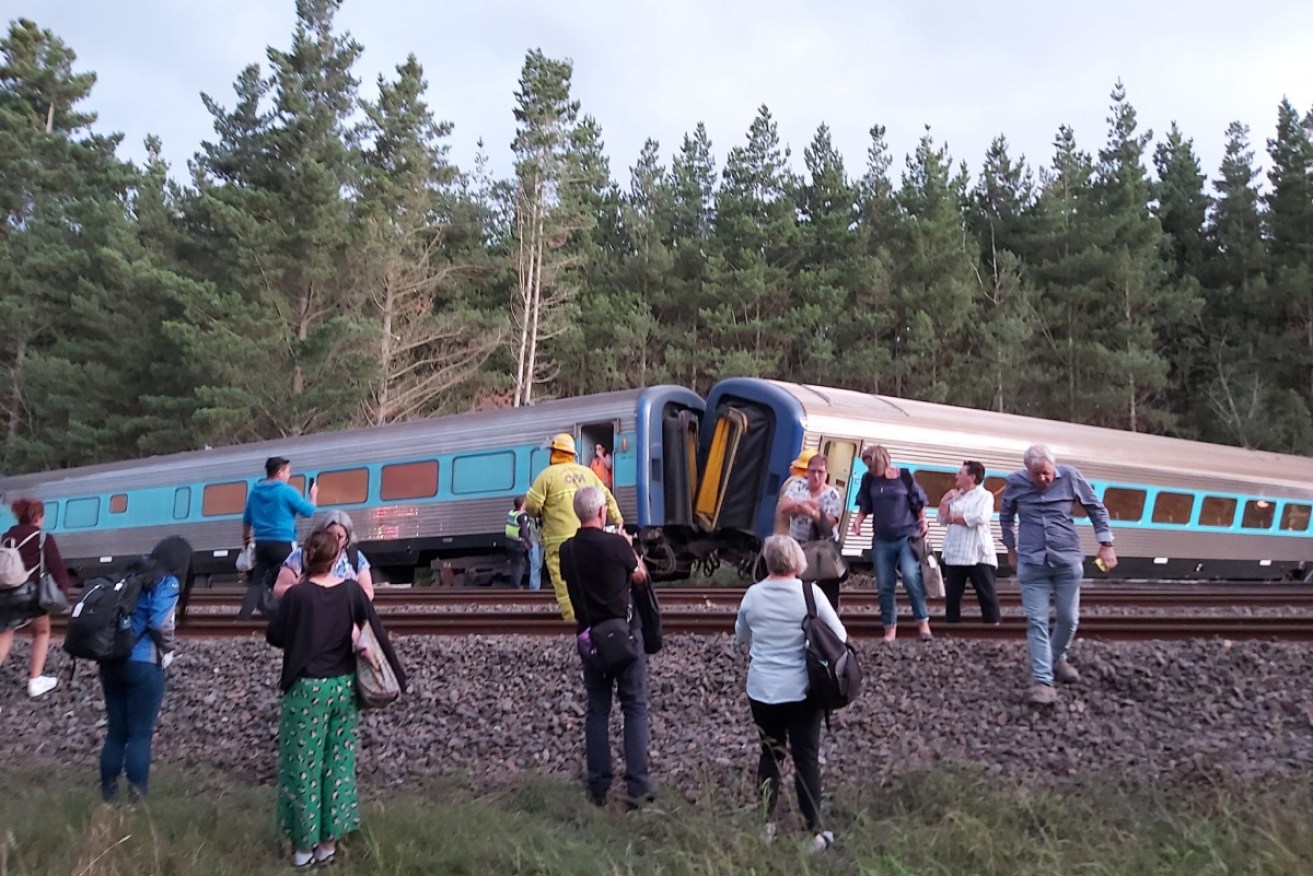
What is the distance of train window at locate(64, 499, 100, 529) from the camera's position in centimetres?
2108

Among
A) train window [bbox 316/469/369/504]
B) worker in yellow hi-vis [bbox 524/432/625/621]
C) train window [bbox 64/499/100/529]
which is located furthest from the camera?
train window [bbox 64/499/100/529]

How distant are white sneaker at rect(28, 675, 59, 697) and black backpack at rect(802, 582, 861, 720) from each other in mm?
6036

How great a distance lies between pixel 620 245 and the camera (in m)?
41.7

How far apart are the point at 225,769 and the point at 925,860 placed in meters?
4.22

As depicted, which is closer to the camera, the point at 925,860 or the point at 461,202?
the point at 925,860

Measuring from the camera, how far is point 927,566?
776 cm

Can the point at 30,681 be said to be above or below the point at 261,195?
below

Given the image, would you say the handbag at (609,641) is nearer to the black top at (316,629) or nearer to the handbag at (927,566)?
the black top at (316,629)

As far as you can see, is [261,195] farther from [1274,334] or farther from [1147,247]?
[1274,334]

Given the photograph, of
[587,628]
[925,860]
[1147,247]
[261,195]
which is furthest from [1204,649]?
[1147,247]

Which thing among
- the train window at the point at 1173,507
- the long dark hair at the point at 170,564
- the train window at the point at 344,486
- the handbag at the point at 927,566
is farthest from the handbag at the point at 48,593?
the train window at the point at 1173,507

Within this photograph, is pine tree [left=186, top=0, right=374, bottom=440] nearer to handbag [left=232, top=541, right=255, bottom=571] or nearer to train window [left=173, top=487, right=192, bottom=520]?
train window [left=173, top=487, right=192, bottom=520]

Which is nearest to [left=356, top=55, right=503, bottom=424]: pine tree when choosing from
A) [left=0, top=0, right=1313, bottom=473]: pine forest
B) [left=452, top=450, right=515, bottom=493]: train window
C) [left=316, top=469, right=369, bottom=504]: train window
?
[left=0, top=0, right=1313, bottom=473]: pine forest

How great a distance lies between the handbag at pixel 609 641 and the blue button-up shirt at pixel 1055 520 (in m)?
2.34
